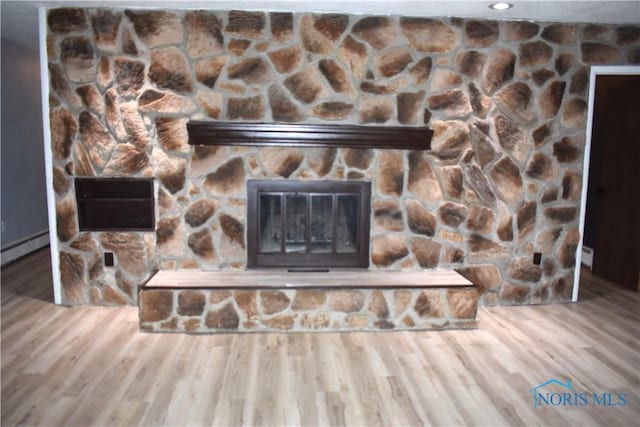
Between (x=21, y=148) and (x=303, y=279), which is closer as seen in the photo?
(x=303, y=279)

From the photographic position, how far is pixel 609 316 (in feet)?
11.5

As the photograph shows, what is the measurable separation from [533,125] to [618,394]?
6.62ft

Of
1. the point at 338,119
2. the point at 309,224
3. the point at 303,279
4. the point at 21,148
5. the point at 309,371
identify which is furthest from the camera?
the point at 21,148

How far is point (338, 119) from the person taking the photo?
3455mm

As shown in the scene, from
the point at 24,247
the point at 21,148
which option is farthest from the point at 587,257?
→ the point at 21,148

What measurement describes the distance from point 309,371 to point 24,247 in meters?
3.87

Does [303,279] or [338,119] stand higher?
[338,119]

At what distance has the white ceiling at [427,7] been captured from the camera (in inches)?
120

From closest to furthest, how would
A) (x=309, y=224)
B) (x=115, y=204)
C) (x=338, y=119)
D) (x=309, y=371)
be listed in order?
(x=309, y=371) → (x=338, y=119) → (x=309, y=224) → (x=115, y=204)

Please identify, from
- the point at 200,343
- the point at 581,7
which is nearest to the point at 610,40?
the point at 581,7

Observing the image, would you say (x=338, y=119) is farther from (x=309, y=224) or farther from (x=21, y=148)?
(x=21, y=148)

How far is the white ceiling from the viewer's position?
3.04m

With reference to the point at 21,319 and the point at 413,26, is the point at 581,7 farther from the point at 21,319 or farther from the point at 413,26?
the point at 21,319

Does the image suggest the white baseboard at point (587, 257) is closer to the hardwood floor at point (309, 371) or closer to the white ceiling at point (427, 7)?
the hardwood floor at point (309, 371)
